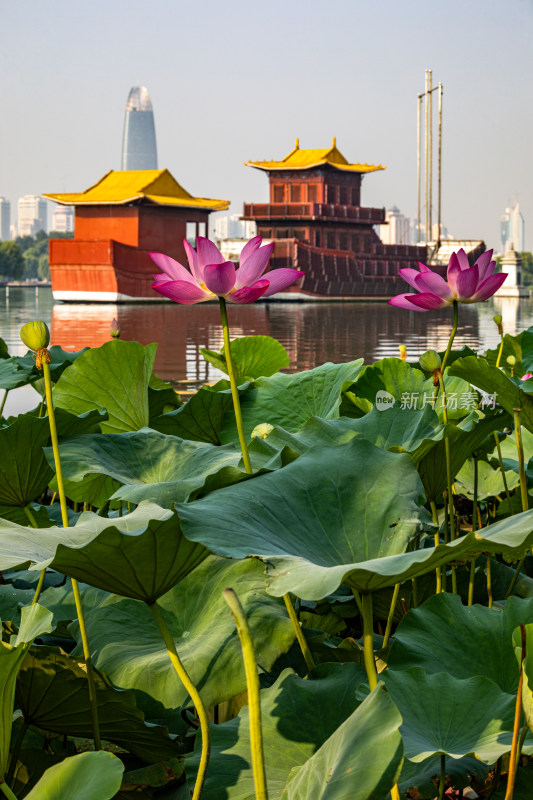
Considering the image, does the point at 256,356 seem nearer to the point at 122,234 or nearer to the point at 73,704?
the point at 73,704

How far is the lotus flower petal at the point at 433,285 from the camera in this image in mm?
863

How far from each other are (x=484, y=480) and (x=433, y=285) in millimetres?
476

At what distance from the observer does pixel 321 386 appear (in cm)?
112

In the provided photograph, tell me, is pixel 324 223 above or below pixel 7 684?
above

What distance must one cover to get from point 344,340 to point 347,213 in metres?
14.1

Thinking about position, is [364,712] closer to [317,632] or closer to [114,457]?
[317,632]

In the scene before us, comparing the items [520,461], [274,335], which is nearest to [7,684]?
[520,461]

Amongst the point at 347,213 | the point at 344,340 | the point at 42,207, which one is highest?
the point at 42,207

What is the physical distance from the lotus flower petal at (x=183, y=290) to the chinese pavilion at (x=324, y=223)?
73.0ft

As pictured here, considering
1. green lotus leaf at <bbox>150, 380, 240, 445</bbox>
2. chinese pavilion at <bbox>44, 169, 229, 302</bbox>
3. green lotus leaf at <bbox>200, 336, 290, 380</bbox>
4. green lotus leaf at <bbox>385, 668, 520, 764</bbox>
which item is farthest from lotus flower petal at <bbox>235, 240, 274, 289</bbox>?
chinese pavilion at <bbox>44, 169, 229, 302</bbox>

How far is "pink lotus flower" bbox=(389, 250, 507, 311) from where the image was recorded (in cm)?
87

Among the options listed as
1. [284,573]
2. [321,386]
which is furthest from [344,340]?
[284,573]

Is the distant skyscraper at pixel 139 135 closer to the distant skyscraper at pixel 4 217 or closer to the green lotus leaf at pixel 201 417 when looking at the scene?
the distant skyscraper at pixel 4 217

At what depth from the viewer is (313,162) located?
77.7 ft
